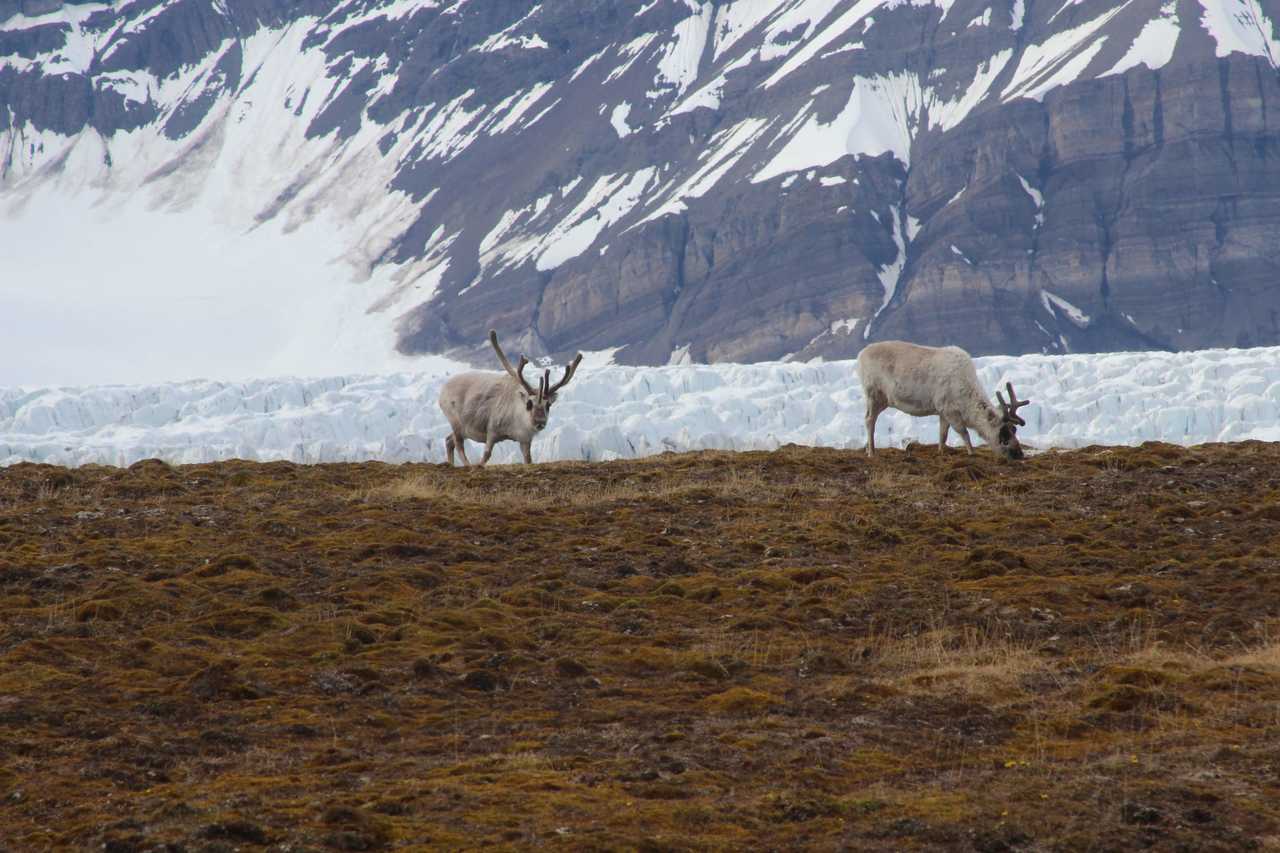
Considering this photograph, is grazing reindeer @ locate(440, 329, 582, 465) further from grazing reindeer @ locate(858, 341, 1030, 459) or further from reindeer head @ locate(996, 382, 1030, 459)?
reindeer head @ locate(996, 382, 1030, 459)

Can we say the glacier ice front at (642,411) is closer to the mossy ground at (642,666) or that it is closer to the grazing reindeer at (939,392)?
the grazing reindeer at (939,392)

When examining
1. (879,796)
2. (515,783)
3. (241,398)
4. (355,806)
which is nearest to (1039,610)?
(879,796)

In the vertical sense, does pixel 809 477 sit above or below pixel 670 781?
above

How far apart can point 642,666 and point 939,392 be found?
15.0 meters

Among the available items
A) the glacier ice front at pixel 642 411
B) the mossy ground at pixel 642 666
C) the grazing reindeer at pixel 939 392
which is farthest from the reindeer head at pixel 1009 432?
the glacier ice front at pixel 642 411

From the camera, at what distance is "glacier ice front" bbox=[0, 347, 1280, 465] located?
6862cm

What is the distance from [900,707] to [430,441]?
6322cm

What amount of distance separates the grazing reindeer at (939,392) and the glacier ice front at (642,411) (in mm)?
39465

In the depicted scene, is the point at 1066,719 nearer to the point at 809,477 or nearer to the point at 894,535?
the point at 894,535

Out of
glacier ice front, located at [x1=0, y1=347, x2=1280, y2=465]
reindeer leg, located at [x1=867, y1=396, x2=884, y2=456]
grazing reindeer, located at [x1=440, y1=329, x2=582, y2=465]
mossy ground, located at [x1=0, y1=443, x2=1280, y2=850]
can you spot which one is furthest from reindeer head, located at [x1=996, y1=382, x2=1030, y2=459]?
glacier ice front, located at [x1=0, y1=347, x2=1280, y2=465]

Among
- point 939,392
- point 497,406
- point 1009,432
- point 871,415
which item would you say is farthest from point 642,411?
point 1009,432

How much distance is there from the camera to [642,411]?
255ft

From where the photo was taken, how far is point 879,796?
31.6 ft

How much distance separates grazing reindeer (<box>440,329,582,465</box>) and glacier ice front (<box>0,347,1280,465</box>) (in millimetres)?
39365
